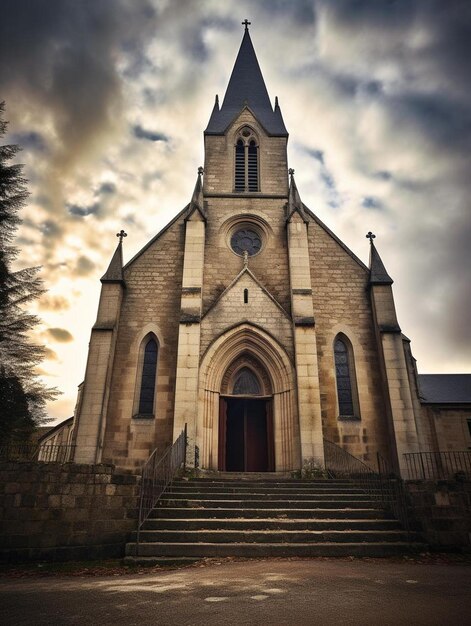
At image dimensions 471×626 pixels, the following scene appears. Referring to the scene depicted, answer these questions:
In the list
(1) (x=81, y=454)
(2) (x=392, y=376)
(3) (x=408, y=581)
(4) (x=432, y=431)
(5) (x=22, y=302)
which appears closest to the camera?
(3) (x=408, y=581)

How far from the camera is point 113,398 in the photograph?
1455 cm

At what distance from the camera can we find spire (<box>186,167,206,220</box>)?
1692 centimetres

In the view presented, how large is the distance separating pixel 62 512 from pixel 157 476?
227cm

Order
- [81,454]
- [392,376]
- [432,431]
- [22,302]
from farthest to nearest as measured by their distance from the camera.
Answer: [432,431] → [22,302] → [392,376] → [81,454]

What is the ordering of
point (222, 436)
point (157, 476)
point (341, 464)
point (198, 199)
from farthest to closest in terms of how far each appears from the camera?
point (198, 199)
point (222, 436)
point (341, 464)
point (157, 476)

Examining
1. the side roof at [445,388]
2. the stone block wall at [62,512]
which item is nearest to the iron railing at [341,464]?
the stone block wall at [62,512]

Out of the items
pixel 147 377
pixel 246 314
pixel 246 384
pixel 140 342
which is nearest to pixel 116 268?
pixel 140 342

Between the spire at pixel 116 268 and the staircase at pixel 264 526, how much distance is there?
8.65 m

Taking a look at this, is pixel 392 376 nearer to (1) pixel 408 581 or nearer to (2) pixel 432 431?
(2) pixel 432 431

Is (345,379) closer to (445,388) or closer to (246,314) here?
(246,314)

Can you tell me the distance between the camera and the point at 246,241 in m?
18.0

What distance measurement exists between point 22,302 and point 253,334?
29.5 feet

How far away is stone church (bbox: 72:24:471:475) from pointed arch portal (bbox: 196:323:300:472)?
0.14 feet

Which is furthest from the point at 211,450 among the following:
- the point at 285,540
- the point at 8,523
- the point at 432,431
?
the point at 432,431
